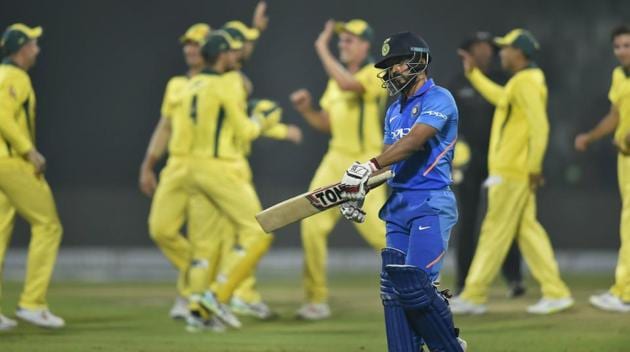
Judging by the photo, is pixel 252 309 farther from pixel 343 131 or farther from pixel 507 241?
pixel 507 241

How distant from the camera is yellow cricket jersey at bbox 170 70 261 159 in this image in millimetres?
9664

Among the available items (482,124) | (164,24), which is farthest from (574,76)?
(164,24)

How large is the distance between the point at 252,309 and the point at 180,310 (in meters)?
0.61

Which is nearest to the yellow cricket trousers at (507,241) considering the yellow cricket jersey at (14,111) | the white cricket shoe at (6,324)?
the white cricket shoe at (6,324)

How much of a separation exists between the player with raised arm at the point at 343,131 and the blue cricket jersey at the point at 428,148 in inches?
135

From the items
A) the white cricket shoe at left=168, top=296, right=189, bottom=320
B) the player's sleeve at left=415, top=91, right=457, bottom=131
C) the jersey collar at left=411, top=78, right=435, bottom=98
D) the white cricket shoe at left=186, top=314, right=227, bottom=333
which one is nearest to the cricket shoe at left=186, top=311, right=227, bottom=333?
the white cricket shoe at left=186, top=314, right=227, bottom=333

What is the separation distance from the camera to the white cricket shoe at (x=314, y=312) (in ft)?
33.8

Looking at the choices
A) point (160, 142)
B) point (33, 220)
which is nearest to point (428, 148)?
point (33, 220)

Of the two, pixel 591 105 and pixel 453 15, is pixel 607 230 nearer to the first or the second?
pixel 591 105

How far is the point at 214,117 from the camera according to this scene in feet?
32.0

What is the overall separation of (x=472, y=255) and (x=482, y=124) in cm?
114

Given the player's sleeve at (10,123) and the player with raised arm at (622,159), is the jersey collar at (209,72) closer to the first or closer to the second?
the player's sleeve at (10,123)

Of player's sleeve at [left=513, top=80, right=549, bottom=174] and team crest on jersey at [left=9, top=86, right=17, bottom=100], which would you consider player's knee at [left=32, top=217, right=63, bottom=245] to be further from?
player's sleeve at [left=513, top=80, right=549, bottom=174]

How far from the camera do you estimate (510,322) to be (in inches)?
389
